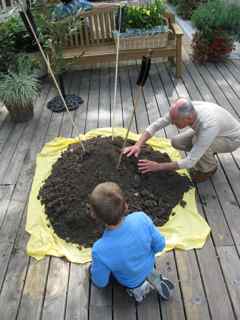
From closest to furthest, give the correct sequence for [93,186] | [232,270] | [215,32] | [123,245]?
[123,245]
[232,270]
[93,186]
[215,32]

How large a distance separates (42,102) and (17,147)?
3.43 feet

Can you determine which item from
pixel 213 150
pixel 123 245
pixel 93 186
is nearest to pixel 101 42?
pixel 213 150

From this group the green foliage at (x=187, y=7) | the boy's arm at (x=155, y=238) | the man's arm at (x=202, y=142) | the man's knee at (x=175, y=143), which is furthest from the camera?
the green foliage at (x=187, y=7)

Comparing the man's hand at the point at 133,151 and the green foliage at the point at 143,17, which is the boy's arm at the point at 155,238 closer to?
the man's hand at the point at 133,151

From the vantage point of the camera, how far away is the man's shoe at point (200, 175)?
283 centimetres

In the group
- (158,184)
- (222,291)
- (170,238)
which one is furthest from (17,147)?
(222,291)

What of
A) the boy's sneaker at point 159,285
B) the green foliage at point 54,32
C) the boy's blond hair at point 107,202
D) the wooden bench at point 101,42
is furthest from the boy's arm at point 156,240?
the wooden bench at point 101,42

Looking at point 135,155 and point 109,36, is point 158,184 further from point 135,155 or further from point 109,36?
point 109,36

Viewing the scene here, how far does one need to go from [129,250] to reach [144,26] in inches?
141

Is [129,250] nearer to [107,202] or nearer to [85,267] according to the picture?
[107,202]

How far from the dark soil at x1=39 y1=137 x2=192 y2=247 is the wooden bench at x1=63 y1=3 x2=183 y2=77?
214cm

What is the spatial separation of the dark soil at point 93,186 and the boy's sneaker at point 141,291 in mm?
508

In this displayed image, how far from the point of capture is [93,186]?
2.62 meters

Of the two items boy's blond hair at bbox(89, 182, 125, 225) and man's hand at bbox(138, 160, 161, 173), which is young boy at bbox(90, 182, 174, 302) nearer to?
boy's blond hair at bbox(89, 182, 125, 225)
